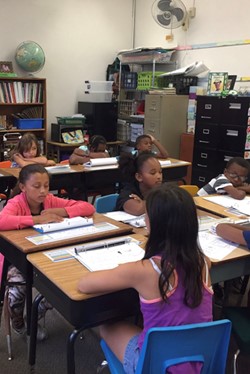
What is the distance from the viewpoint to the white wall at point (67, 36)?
19.9 ft

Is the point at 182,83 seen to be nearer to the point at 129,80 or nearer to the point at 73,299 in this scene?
the point at 129,80

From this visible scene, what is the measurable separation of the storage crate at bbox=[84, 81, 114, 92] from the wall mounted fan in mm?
1461

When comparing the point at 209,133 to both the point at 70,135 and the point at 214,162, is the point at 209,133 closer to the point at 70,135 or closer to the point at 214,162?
the point at 214,162

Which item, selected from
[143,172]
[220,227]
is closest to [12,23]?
[143,172]

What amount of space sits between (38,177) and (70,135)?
4.26 meters

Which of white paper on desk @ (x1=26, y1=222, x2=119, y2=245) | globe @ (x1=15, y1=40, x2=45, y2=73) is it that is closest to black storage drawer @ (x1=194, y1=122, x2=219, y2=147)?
globe @ (x1=15, y1=40, x2=45, y2=73)

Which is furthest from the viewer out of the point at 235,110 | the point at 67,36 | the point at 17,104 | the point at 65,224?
the point at 67,36

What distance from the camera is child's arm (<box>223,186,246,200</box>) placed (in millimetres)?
2848

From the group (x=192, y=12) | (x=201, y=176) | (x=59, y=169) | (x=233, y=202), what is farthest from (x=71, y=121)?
(x=233, y=202)

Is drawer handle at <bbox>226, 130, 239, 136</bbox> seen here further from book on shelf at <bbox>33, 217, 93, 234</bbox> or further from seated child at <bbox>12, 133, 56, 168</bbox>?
book on shelf at <bbox>33, 217, 93, 234</bbox>

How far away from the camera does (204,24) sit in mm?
5949

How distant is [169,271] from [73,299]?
0.34 meters

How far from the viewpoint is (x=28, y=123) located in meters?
6.00

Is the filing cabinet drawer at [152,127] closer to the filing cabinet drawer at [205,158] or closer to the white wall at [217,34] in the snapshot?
the filing cabinet drawer at [205,158]
